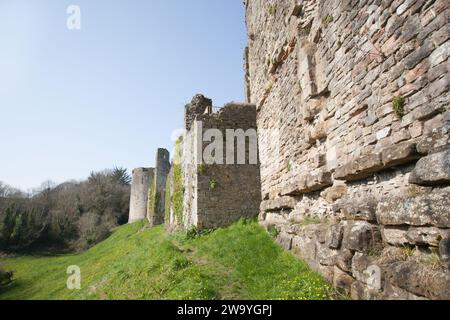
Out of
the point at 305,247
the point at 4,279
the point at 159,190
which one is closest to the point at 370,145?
the point at 305,247

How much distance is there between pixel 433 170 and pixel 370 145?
136 cm

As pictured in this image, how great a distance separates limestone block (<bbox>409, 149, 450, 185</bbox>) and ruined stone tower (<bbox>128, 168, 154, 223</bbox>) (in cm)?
3591

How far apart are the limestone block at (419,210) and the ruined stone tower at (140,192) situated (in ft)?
116

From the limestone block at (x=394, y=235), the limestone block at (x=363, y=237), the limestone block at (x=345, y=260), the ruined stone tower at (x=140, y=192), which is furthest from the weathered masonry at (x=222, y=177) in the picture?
the ruined stone tower at (x=140, y=192)

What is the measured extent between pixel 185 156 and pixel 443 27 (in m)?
11.5

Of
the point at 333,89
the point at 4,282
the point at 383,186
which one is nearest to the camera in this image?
the point at 383,186

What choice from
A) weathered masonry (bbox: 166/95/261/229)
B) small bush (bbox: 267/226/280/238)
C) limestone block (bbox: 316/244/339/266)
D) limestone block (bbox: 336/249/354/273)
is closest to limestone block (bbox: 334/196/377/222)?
limestone block (bbox: 336/249/354/273)

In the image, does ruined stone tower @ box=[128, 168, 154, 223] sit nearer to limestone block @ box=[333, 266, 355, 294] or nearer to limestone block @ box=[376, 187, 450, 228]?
limestone block @ box=[333, 266, 355, 294]

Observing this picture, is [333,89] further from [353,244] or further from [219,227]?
[219,227]

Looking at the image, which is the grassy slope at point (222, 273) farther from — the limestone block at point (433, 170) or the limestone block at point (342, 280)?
the limestone block at point (433, 170)

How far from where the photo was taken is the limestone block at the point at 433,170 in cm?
307
